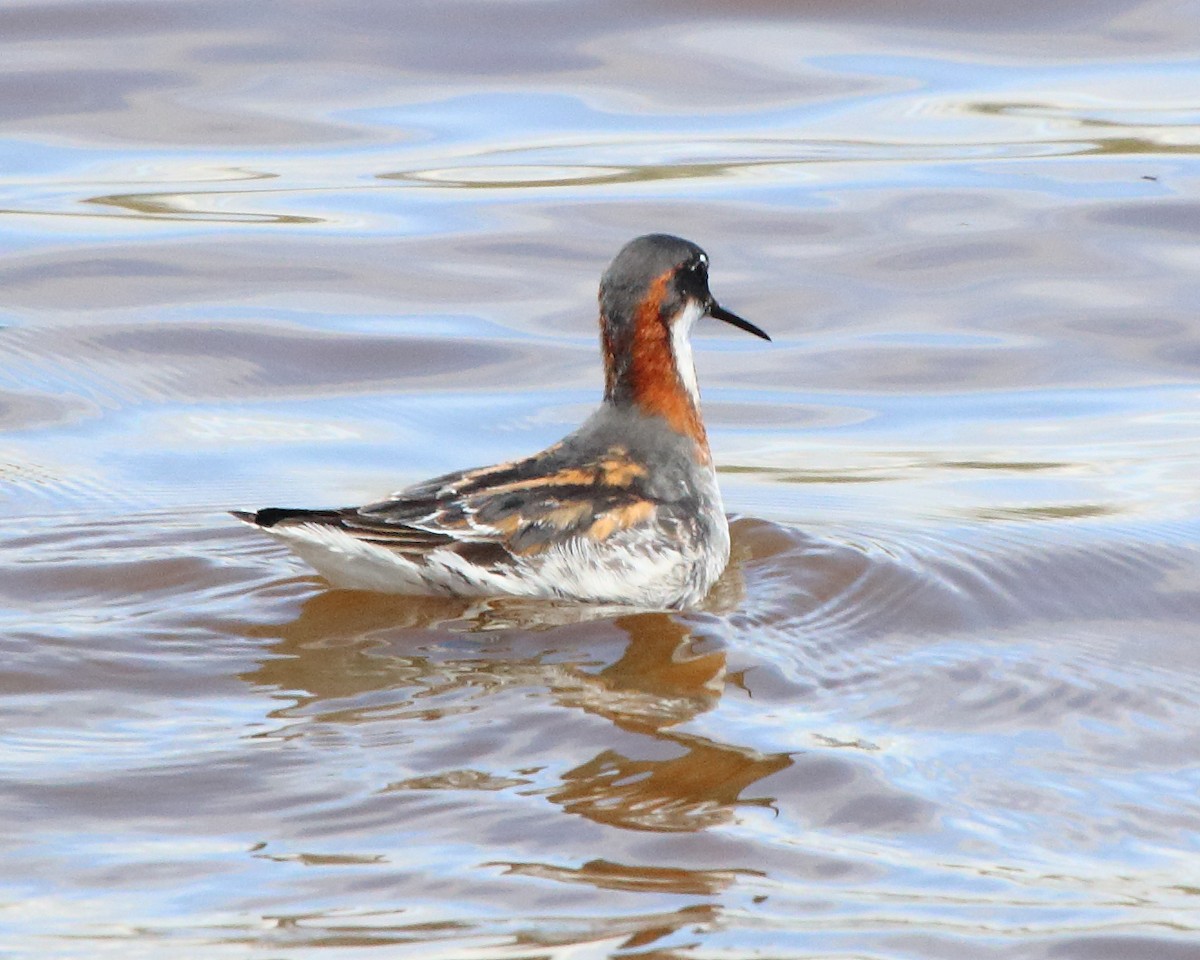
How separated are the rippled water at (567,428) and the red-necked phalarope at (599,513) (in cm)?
14

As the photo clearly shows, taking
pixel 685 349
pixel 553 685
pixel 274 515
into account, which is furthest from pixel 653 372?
pixel 553 685

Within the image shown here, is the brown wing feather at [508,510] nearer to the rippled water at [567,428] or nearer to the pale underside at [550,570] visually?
the pale underside at [550,570]

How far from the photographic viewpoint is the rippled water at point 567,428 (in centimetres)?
436

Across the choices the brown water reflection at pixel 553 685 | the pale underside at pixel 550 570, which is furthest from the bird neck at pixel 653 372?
the brown water reflection at pixel 553 685

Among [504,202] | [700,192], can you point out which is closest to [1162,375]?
[700,192]

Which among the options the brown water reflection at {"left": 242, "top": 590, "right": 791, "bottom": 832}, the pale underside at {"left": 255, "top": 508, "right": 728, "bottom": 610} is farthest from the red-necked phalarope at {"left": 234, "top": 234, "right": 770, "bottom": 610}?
the brown water reflection at {"left": 242, "top": 590, "right": 791, "bottom": 832}

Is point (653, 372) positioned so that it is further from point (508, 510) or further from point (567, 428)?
point (567, 428)

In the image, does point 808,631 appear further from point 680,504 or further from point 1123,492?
point 1123,492

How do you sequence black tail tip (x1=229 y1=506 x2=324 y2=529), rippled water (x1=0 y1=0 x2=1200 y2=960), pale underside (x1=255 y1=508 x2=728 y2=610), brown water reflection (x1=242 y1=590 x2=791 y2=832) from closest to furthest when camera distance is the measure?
rippled water (x1=0 y1=0 x2=1200 y2=960) → brown water reflection (x1=242 y1=590 x2=791 y2=832) → black tail tip (x1=229 y1=506 x2=324 y2=529) → pale underside (x1=255 y1=508 x2=728 y2=610)

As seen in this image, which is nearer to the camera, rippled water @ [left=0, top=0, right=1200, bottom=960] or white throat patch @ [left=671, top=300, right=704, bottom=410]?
rippled water @ [left=0, top=0, right=1200, bottom=960]

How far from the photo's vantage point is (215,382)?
9305 millimetres

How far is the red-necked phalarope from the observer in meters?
6.32

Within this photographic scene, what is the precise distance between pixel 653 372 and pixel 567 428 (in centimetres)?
158

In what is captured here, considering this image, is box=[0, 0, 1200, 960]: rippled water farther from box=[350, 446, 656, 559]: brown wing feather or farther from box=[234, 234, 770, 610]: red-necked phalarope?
box=[350, 446, 656, 559]: brown wing feather
